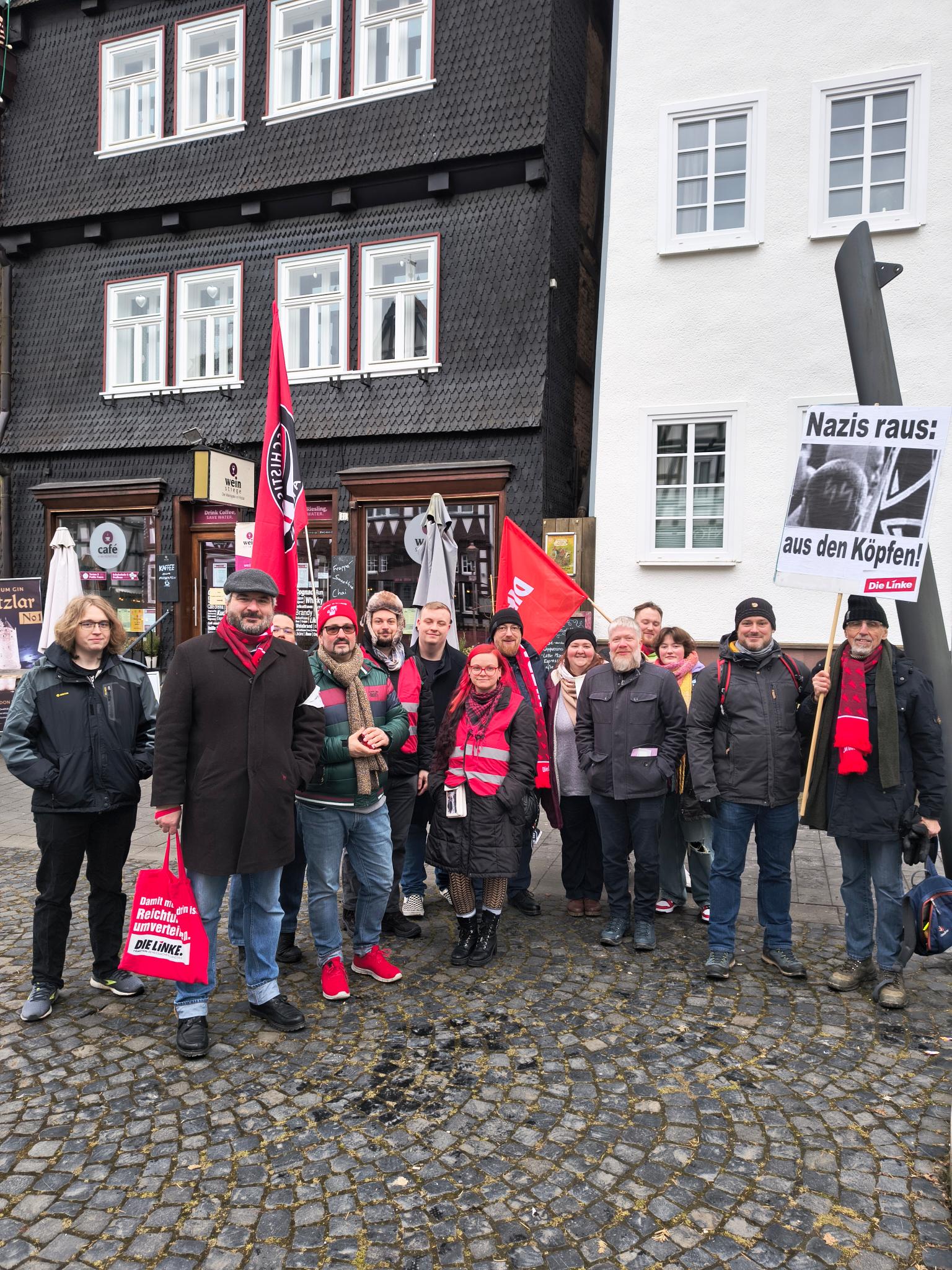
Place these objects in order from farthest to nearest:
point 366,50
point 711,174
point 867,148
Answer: point 366,50 < point 711,174 < point 867,148

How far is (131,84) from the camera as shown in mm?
13500

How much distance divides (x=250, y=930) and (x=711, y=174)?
10271 millimetres

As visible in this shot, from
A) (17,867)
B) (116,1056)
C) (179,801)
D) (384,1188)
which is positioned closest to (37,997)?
(116,1056)

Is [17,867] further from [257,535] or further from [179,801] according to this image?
[179,801]

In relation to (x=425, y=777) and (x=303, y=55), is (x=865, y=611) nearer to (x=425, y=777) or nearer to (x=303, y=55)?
(x=425, y=777)

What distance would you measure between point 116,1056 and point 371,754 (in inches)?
66.8

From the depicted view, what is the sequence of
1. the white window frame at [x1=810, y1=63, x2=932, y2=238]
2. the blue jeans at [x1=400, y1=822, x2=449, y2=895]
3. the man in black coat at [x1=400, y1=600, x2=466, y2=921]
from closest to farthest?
the man in black coat at [x1=400, y1=600, x2=466, y2=921] → the blue jeans at [x1=400, y1=822, x2=449, y2=895] → the white window frame at [x1=810, y1=63, x2=932, y2=238]

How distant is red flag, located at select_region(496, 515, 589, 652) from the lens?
23.9 feet

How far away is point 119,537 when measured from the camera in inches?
531

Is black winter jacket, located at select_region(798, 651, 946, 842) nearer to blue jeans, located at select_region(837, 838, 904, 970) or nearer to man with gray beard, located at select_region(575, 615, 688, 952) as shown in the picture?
blue jeans, located at select_region(837, 838, 904, 970)

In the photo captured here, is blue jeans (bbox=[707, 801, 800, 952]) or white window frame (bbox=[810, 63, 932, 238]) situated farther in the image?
white window frame (bbox=[810, 63, 932, 238])

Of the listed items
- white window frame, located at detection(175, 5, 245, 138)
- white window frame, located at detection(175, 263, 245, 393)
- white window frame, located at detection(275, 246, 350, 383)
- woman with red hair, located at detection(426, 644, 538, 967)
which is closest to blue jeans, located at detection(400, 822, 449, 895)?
woman with red hair, located at detection(426, 644, 538, 967)

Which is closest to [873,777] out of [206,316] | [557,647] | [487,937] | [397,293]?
[487,937]

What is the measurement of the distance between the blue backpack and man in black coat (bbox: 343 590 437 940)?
2635mm
